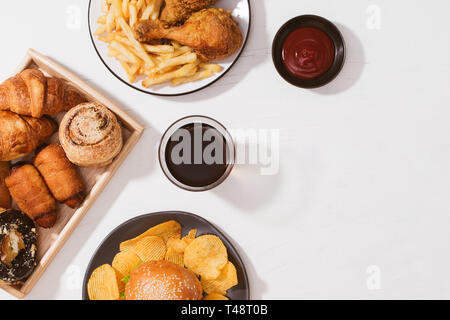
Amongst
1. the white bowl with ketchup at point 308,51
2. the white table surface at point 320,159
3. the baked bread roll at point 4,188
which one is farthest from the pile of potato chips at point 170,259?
the white bowl with ketchup at point 308,51

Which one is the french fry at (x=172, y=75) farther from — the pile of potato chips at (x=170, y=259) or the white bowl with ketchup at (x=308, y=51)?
the pile of potato chips at (x=170, y=259)

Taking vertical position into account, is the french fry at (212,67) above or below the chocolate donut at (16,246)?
above

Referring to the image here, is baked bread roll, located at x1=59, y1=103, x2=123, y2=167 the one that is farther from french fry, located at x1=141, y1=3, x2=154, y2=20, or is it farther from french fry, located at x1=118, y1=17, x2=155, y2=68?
french fry, located at x1=141, y1=3, x2=154, y2=20

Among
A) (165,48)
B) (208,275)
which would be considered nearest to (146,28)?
(165,48)

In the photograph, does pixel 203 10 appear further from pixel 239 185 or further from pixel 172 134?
pixel 239 185

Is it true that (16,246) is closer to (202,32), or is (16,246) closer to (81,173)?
(81,173)
